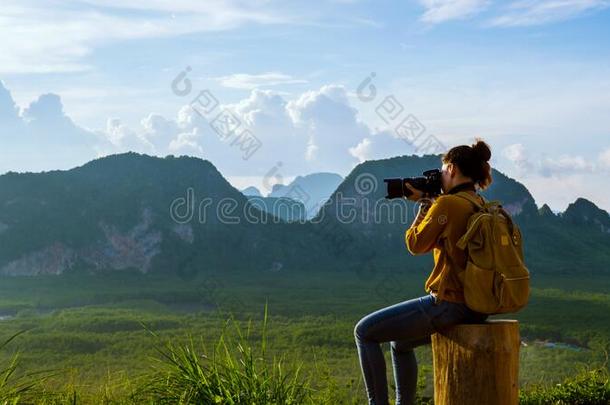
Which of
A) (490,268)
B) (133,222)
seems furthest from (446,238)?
(133,222)

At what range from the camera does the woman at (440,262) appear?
175 inches

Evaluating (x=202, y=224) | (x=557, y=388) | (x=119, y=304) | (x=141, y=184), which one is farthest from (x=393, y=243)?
(x=557, y=388)

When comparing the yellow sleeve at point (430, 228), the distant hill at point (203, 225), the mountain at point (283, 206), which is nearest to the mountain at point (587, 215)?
the distant hill at point (203, 225)

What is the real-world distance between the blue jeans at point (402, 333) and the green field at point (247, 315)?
35.9 feet

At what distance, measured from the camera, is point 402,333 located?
182 inches

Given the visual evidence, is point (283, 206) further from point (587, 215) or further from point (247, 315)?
point (247, 315)

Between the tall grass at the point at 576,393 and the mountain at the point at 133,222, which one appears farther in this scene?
the mountain at the point at 133,222

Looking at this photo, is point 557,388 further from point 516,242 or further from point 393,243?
point 393,243

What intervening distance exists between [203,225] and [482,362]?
5673 cm

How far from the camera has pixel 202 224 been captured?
60875mm

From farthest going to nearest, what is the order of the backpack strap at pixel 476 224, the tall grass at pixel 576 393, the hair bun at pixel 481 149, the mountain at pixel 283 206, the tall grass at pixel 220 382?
the mountain at pixel 283 206 → the tall grass at pixel 576 393 → the tall grass at pixel 220 382 → the hair bun at pixel 481 149 → the backpack strap at pixel 476 224

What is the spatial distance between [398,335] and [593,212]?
65737 millimetres

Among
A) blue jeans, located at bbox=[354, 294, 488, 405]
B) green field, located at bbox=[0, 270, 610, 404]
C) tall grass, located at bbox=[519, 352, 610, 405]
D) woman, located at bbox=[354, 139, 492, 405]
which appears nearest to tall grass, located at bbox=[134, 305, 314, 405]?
blue jeans, located at bbox=[354, 294, 488, 405]

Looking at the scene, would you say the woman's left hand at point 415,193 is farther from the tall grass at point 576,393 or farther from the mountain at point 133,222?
the mountain at point 133,222
